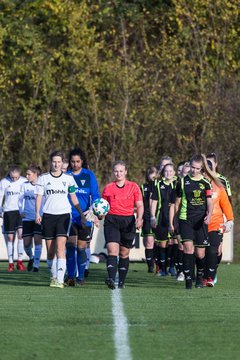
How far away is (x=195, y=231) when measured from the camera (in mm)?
17844

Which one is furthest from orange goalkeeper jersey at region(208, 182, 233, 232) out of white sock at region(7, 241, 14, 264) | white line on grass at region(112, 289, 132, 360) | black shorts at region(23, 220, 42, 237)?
white sock at region(7, 241, 14, 264)

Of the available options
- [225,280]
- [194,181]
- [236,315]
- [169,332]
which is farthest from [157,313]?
[225,280]

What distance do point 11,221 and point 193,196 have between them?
727 cm

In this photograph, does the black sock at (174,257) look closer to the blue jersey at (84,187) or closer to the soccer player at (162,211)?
the soccer player at (162,211)

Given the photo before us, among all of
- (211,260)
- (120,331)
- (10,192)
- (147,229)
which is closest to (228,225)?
(211,260)

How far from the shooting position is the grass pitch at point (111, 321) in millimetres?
10125

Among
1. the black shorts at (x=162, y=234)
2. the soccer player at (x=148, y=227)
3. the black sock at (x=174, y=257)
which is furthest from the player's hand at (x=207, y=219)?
the soccer player at (x=148, y=227)

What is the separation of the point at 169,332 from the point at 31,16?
2679 cm

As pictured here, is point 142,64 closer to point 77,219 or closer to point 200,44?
point 200,44

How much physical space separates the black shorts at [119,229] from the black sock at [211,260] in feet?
4.28

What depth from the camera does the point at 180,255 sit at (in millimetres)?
21250

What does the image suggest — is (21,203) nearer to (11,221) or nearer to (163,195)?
(11,221)

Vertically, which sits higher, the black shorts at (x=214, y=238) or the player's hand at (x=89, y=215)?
the player's hand at (x=89, y=215)

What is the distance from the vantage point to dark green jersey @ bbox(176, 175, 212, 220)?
1766 centimetres
